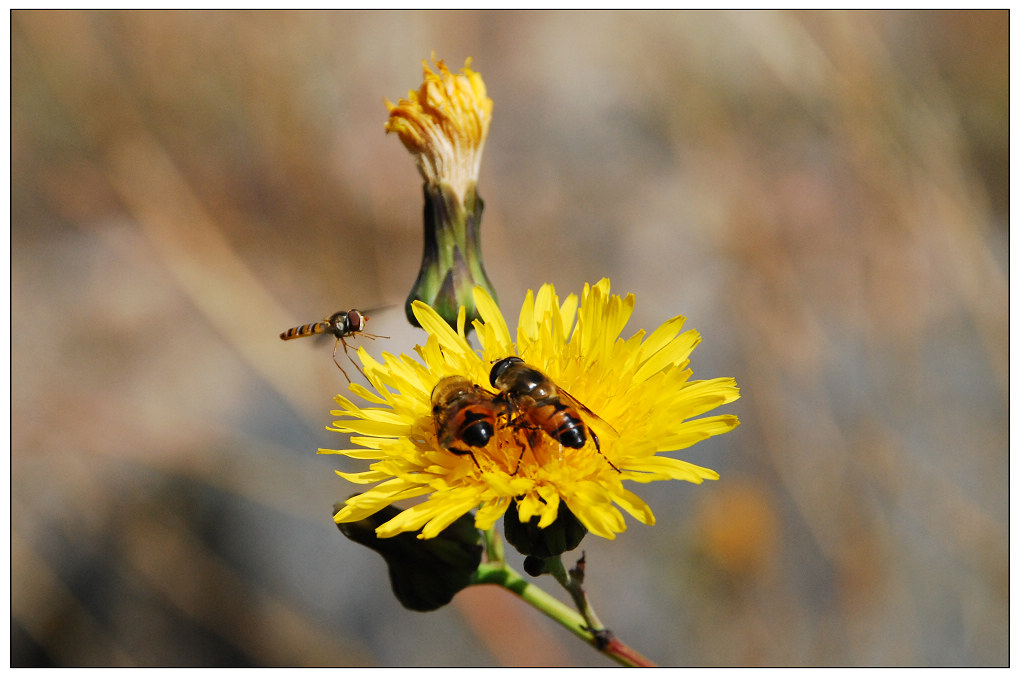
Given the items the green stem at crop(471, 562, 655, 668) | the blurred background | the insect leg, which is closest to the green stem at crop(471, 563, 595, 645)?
the green stem at crop(471, 562, 655, 668)

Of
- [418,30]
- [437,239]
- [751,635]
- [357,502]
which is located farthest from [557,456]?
[418,30]

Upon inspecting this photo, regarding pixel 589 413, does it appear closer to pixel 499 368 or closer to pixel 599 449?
pixel 599 449

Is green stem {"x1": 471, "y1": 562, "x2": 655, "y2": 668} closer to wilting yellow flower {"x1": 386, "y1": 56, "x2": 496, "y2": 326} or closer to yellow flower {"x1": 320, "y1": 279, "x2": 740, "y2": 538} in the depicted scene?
yellow flower {"x1": 320, "y1": 279, "x2": 740, "y2": 538}

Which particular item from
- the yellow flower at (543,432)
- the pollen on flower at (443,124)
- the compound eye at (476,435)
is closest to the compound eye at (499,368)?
the yellow flower at (543,432)

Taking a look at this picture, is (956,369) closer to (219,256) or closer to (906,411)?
(906,411)

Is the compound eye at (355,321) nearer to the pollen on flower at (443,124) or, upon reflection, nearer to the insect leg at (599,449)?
the pollen on flower at (443,124)

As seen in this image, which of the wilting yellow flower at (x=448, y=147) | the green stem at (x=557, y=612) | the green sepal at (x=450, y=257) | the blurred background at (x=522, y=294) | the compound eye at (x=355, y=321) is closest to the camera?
the green stem at (x=557, y=612)
